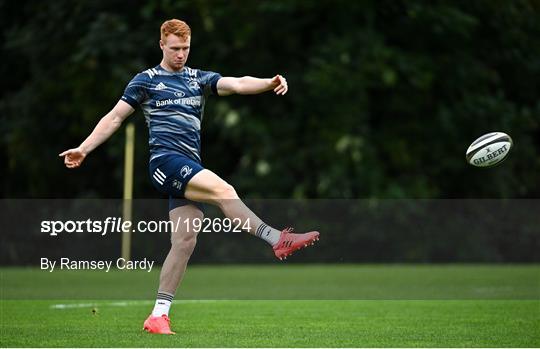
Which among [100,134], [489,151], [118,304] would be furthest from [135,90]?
[118,304]

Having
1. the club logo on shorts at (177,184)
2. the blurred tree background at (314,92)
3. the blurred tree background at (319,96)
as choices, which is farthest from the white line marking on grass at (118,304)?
the blurred tree background at (314,92)

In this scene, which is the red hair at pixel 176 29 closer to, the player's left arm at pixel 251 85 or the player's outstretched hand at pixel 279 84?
the player's left arm at pixel 251 85

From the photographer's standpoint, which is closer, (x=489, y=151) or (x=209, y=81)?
(x=209, y=81)

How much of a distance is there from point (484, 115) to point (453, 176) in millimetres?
1879

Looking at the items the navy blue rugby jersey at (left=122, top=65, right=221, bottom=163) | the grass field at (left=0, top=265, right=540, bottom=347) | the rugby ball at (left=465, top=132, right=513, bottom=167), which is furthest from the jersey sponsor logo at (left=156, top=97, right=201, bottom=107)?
the rugby ball at (left=465, top=132, right=513, bottom=167)

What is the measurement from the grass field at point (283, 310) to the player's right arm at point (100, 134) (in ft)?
4.22

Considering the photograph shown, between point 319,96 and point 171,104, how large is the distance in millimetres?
17189

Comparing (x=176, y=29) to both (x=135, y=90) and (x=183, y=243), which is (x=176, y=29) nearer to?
(x=135, y=90)

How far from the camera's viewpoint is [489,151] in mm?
10273

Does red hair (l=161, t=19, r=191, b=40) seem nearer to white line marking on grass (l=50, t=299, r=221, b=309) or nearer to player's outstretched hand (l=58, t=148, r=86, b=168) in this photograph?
player's outstretched hand (l=58, t=148, r=86, b=168)

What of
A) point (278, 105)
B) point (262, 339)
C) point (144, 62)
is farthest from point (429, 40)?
point (262, 339)

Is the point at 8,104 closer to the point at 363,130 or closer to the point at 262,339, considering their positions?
the point at 363,130

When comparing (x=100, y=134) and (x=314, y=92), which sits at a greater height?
(x=100, y=134)

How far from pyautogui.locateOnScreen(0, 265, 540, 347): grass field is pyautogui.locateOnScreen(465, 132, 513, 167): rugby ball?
1431 millimetres
